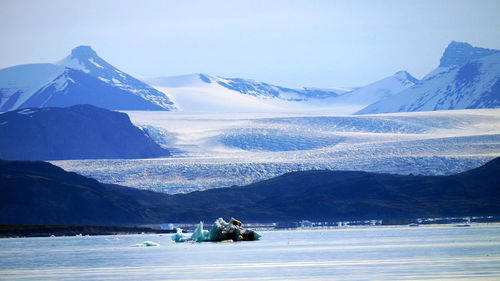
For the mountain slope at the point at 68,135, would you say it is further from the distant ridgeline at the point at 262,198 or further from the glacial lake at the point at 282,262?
the glacial lake at the point at 282,262

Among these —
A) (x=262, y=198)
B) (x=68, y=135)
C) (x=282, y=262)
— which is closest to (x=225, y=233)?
(x=282, y=262)

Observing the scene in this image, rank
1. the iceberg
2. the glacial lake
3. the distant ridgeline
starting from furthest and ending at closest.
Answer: the distant ridgeline, the iceberg, the glacial lake

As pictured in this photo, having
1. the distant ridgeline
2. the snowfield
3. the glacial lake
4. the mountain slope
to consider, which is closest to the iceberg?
the glacial lake

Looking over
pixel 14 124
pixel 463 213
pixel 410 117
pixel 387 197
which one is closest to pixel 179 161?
pixel 387 197

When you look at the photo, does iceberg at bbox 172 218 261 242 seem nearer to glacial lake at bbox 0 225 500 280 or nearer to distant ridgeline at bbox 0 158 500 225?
glacial lake at bbox 0 225 500 280

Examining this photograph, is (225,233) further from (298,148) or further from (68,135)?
(68,135)

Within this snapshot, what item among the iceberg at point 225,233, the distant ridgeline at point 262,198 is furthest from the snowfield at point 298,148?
the iceberg at point 225,233
